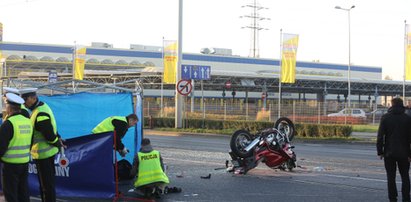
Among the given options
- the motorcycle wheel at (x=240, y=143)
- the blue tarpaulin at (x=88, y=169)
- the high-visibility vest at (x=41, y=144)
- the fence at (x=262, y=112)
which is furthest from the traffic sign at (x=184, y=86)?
the high-visibility vest at (x=41, y=144)

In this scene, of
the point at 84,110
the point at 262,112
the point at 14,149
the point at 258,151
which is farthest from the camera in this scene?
the point at 262,112

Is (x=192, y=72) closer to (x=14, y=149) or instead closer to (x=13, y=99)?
(x=13, y=99)

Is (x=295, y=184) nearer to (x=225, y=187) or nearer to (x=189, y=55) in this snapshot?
(x=225, y=187)

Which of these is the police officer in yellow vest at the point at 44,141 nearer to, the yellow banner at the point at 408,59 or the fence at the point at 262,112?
the yellow banner at the point at 408,59

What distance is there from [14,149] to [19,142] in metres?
0.11

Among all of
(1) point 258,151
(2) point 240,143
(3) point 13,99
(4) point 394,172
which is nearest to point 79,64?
(2) point 240,143

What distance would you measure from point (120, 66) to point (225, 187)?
85.4 meters

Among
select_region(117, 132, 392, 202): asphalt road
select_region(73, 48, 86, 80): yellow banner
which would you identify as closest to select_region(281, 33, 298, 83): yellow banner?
select_region(73, 48, 86, 80): yellow banner

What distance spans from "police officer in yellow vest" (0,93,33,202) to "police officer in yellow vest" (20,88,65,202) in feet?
1.90

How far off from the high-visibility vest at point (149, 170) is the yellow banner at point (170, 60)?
87.8 ft

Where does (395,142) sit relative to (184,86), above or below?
below

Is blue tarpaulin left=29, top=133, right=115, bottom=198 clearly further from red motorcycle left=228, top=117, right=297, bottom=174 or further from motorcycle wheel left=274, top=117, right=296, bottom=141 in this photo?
motorcycle wheel left=274, top=117, right=296, bottom=141

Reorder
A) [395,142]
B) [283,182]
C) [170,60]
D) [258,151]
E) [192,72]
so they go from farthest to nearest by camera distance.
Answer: [170,60]
[192,72]
[258,151]
[283,182]
[395,142]

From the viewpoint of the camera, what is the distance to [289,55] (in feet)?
126
